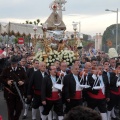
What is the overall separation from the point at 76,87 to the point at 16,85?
1409 millimetres

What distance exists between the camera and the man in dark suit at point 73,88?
8.29m

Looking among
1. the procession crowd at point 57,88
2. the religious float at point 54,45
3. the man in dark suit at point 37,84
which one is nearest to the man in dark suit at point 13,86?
the procession crowd at point 57,88

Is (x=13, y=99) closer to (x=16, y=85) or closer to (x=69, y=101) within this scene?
(x=16, y=85)

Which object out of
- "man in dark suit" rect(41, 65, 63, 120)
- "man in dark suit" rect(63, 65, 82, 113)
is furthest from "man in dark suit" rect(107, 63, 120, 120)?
"man in dark suit" rect(41, 65, 63, 120)

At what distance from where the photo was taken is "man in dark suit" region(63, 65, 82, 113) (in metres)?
8.29

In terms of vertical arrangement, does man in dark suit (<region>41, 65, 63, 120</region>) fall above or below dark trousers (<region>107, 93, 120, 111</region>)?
above

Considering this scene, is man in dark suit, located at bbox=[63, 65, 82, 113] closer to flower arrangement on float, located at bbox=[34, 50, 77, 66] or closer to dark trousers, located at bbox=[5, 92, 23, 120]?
dark trousers, located at bbox=[5, 92, 23, 120]

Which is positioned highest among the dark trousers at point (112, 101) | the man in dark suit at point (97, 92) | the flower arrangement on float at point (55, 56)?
the flower arrangement on float at point (55, 56)

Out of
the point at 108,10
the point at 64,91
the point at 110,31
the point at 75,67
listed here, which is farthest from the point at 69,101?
the point at 110,31

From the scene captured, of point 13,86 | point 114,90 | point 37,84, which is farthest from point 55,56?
point 13,86

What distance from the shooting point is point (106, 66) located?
9.39 m

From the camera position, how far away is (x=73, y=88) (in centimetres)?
832

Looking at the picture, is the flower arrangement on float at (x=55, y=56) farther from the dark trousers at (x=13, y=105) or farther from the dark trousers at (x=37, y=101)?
the dark trousers at (x=13, y=105)

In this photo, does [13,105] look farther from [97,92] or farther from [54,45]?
[54,45]
